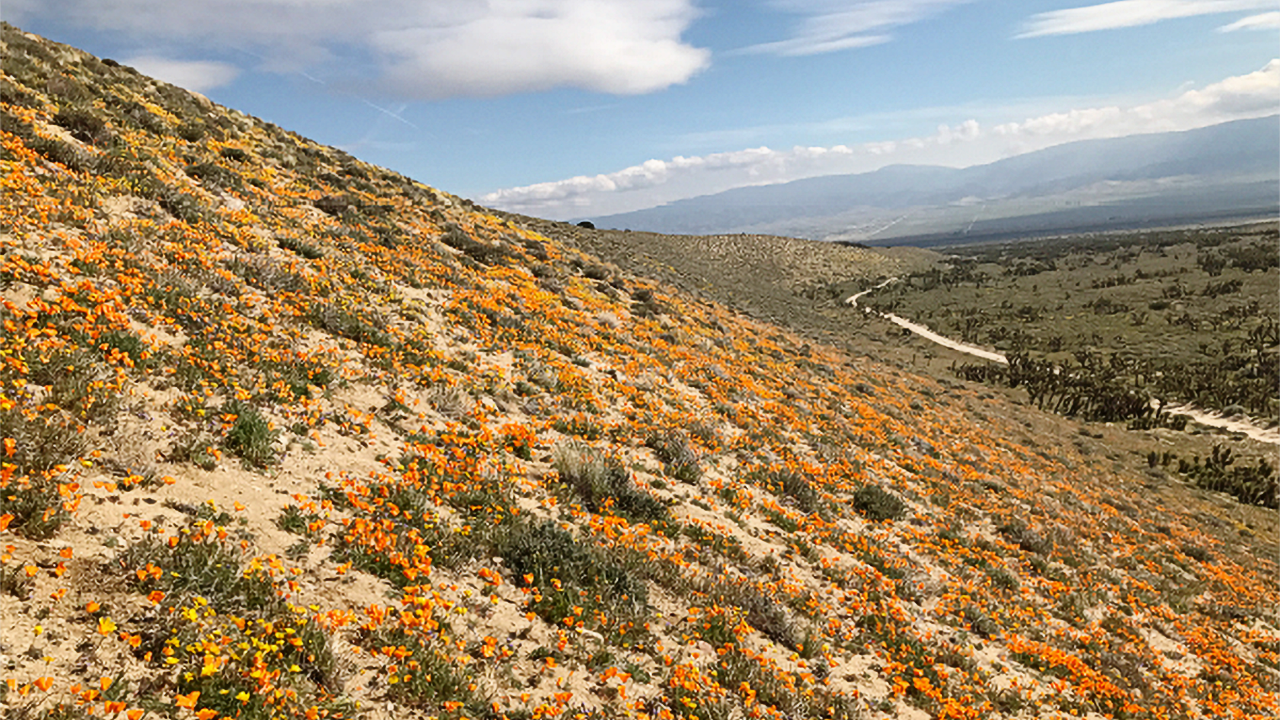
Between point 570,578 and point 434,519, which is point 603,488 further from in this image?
point 434,519

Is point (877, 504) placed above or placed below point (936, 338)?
above

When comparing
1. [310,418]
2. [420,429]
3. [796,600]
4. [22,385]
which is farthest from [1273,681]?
[22,385]

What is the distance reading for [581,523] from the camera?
27.3ft

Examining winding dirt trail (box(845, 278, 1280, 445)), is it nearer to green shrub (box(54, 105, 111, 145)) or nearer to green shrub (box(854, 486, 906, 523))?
green shrub (box(854, 486, 906, 523))

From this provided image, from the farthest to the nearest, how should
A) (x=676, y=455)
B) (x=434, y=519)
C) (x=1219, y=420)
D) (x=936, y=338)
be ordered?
1. (x=936, y=338)
2. (x=1219, y=420)
3. (x=676, y=455)
4. (x=434, y=519)

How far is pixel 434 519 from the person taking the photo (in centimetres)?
680

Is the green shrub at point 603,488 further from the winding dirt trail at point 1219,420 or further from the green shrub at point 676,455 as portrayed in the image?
the winding dirt trail at point 1219,420

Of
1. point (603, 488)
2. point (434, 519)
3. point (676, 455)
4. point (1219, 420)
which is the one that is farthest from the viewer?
point (1219, 420)

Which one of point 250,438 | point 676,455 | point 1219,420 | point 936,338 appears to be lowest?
point 1219,420

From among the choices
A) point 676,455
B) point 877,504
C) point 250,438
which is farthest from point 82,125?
point 877,504

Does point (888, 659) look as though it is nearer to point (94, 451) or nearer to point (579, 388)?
point (579, 388)

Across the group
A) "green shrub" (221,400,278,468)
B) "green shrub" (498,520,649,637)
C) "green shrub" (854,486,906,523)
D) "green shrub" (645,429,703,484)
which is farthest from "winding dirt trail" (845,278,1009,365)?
"green shrub" (221,400,278,468)

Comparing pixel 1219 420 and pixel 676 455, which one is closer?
pixel 676 455

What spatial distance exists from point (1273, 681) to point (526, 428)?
15.0 metres
